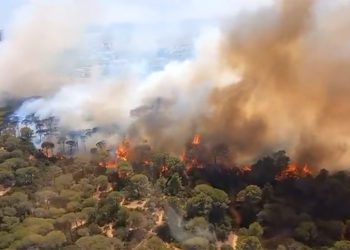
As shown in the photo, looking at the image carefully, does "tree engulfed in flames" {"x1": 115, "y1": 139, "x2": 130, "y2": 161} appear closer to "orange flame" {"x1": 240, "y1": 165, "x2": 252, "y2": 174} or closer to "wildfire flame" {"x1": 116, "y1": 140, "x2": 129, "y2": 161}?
"wildfire flame" {"x1": 116, "y1": 140, "x2": 129, "y2": 161}

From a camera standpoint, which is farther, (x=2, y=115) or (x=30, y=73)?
(x=30, y=73)

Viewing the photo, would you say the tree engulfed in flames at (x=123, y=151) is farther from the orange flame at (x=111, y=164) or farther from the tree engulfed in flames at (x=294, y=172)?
the tree engulfed in flames at (x=294, y=172)

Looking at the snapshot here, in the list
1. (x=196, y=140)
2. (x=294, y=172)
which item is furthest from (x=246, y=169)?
(x=196, y=140)

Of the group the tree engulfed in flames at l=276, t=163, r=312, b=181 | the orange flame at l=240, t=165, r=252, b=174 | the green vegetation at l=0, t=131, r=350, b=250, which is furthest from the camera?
the orange flame at l=240, t=165, r=252, b=174

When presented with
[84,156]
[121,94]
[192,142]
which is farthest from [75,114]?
[192,142]

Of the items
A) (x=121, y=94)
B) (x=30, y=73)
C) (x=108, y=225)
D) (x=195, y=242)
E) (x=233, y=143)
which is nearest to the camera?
(x=195, y=242)

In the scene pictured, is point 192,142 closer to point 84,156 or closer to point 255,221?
point 84,156

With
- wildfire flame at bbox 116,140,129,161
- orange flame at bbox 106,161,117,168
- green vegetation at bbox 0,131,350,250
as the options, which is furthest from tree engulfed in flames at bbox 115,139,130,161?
green vegetation at bbox 0,131,350,250

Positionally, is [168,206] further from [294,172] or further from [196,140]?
[196,140]

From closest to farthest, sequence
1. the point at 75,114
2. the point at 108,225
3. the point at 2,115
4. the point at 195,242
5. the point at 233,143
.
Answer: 1. the point at 195,242
2. the point at 108,225
3. the point at 233,143
4. the point at 75,114
5. the point at 2,115
